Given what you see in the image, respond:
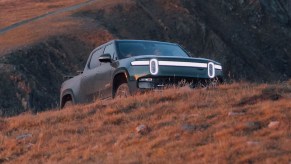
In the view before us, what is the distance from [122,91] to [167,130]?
3.85 m

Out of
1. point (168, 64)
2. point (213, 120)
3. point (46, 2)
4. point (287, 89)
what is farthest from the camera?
point (46, 2)

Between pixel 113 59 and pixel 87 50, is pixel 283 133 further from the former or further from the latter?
pixel 87 50

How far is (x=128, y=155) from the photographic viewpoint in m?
11.0

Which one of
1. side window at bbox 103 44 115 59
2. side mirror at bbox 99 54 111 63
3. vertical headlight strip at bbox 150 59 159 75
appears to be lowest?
vertical headlight strip at bbox 150 59 159 75

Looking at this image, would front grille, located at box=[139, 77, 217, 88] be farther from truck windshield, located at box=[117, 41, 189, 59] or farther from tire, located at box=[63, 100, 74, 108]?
tire, located at box=[63, 100, 74, 108]

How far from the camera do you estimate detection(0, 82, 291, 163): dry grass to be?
10.6 metres

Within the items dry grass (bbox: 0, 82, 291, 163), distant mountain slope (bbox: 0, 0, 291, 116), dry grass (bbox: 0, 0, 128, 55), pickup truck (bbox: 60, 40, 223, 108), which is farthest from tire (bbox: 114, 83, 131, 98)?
dry grass (bbox: 0, 0, 128, 55)

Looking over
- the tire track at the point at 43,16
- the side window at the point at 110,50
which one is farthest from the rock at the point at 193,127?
the tire track at the point at 43,16

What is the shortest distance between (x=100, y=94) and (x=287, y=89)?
3.92 meters

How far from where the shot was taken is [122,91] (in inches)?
619

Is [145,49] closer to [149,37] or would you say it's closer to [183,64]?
[183,64]

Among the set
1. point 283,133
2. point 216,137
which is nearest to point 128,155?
point 216,137

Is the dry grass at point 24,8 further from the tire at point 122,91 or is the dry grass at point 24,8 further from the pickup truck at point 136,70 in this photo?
the tire at point 122,91

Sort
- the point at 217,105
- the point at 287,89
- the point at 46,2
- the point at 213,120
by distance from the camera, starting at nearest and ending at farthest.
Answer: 1. the point at 213,120
2. the point at 217,105
3. the point at 287,89
4. the point at 46,2
